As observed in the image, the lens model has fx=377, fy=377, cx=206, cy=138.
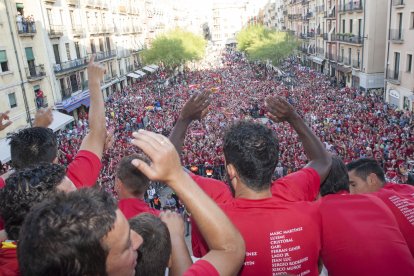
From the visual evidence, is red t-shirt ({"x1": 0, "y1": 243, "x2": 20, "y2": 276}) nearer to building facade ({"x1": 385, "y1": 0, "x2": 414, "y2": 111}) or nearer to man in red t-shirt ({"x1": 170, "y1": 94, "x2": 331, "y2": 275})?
man in red t-shirt ({"x1": 170, "y1": 94, "x2": 331, "y2": 275})

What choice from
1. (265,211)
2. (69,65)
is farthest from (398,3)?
(265,211)

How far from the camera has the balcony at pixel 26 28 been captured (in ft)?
76.0

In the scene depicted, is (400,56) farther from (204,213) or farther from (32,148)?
(204,213)

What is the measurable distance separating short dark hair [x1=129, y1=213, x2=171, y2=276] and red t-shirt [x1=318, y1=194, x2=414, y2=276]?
1.08 metres

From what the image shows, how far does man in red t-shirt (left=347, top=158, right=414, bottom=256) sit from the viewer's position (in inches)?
112

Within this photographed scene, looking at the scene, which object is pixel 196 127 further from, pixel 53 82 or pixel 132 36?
pixel 132 36

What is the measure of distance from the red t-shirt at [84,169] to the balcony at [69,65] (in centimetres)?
2635

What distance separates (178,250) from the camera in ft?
7.30

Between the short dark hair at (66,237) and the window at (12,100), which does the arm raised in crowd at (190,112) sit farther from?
the window at (12,100)

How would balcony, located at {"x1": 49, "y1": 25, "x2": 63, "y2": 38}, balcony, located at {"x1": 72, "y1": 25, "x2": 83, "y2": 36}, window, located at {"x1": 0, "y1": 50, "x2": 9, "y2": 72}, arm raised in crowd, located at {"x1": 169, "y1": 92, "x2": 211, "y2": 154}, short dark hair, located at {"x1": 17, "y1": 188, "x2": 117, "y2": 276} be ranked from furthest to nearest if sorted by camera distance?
balcony, located at {"x1": 72, "y1": 25, "x2": 83, "y2": 36} < balcony, located at {"x1": 49, "y1": 25, "x2": 63, "y2": 38} < window, located at {"x1": 0, "y1": 50, "x2": 9, "y2": 72} < arm raised in crowd, located at {"x1": 169, "y1": 92, "x2": 211, "y2": 154} < short dark hair, located at {"x1": 17, "y1": 188, "x2": 117, "y2": 276}

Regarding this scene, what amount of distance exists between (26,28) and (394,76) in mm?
24568

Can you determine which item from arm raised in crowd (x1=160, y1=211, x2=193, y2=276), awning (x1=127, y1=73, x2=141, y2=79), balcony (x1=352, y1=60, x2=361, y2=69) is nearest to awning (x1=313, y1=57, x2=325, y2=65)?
balcony (x1=352, y1=60, x2=361, y2=69)

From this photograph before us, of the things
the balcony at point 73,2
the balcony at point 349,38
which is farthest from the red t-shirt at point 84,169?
the balcony at point 349,38

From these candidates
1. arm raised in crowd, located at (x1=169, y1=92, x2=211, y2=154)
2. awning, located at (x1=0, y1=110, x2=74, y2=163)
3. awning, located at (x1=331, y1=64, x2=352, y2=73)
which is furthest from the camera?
awning, located at (x1=331, y1=64, x2=352, y2=73)
